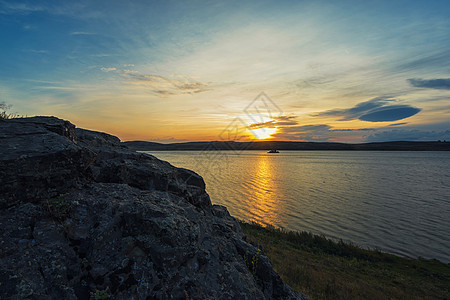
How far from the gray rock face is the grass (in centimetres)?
590

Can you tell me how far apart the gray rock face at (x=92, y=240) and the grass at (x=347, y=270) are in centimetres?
590

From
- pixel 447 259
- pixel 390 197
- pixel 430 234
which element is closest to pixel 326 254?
pixel 447 259

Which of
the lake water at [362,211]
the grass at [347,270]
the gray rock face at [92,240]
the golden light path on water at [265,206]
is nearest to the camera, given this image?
the gray rock face at [92,240]

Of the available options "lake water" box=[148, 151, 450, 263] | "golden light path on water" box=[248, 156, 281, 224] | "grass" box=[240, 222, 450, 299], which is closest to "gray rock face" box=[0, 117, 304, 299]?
"grass" box=[240, 222, 450, 299]

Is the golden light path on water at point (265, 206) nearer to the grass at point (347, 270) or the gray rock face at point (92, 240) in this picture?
the grass at point (347, 270)

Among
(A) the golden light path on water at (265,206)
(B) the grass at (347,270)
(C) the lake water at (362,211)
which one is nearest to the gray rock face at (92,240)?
(B) the grass at (347,270)

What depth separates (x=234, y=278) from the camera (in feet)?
20.1

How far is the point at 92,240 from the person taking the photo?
17.1 ft

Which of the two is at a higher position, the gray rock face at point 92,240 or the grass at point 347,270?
the gray rock face at point 92,240

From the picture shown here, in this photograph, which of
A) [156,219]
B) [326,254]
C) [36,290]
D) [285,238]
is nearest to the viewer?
[36,290]

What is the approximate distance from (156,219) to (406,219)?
35416mm

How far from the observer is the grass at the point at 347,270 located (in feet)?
42.2

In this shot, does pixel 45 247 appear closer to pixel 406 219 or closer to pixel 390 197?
pixel 406 219

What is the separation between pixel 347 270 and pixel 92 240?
18011mm
